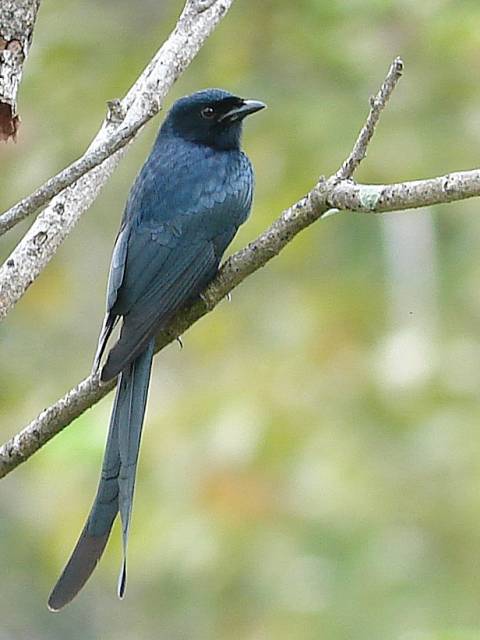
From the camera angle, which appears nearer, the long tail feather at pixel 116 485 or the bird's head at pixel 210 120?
the long tail feather at pixel 116 485

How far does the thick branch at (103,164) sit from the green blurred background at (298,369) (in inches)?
56.7

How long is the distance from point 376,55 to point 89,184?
2665 mm

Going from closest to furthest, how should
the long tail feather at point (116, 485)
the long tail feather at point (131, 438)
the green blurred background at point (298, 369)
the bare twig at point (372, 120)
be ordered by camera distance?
the bare twig at point (372, 120)
the long tail feather at point (116, 485)
the long tail feather at point (131, 438)
the green blurred background at point (298, 369)

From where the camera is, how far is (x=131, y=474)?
328 centimetres

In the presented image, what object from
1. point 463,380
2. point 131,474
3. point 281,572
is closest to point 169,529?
point 281,572

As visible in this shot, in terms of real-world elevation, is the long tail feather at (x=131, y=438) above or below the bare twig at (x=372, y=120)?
below

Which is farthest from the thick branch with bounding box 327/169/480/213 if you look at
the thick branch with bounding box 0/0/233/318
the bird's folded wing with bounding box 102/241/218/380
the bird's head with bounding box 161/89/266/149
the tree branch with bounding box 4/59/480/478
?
the bird's head with bounding box 161/89/266/149

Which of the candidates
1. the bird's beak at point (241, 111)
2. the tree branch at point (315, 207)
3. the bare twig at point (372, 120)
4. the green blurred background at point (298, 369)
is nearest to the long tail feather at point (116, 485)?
the tree branch at point (315, 207)

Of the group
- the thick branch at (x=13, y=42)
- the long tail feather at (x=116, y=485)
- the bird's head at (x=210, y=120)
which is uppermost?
the bird's head at (x=210, y=120)

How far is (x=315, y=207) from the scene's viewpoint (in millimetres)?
2838

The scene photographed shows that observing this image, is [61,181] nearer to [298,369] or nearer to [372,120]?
[372,120]

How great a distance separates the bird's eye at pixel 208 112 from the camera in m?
4.58

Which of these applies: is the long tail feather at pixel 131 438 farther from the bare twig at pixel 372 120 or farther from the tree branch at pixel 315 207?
the bare twig at pixel 372 120

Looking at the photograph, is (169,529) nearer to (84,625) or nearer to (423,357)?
(423,357)
